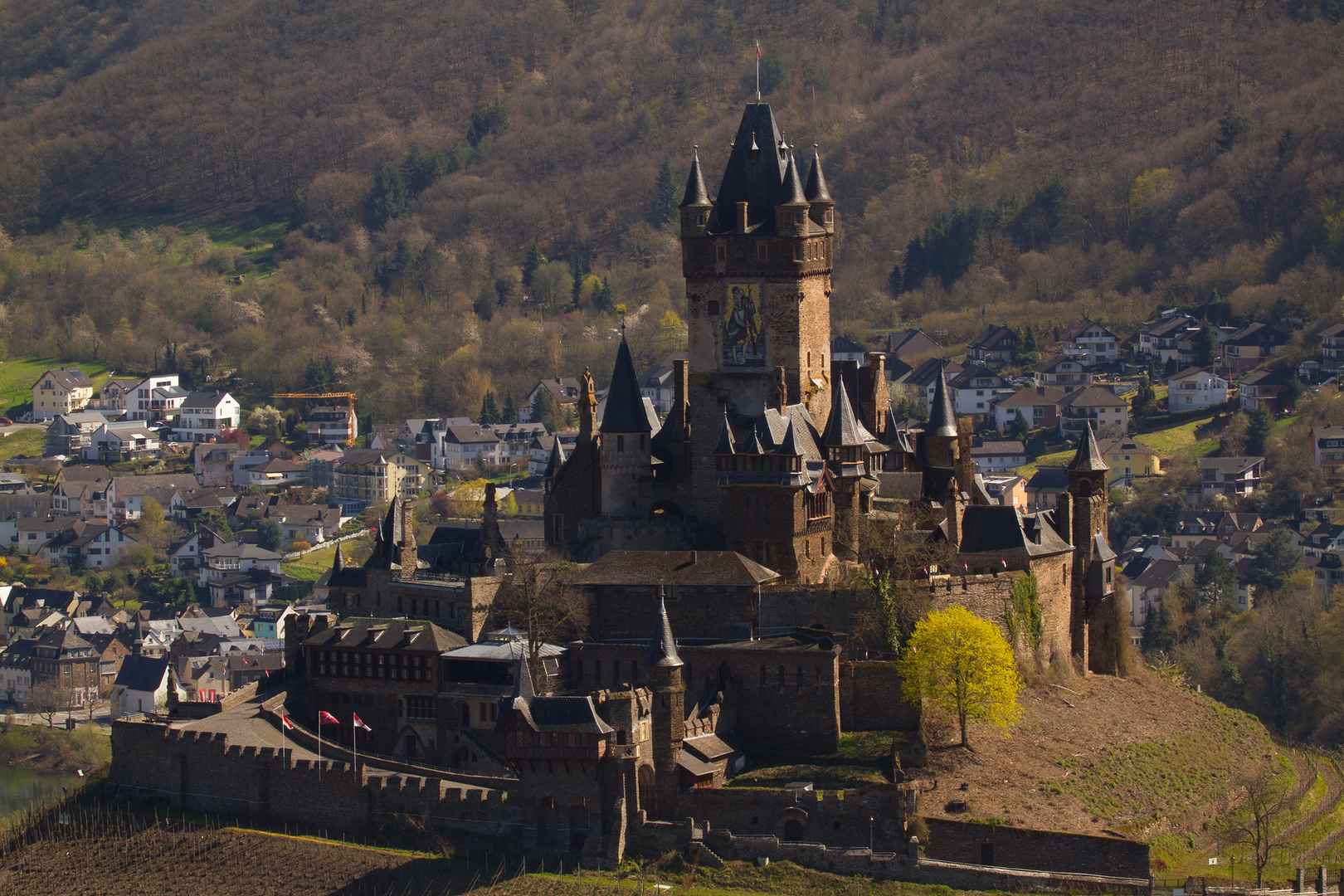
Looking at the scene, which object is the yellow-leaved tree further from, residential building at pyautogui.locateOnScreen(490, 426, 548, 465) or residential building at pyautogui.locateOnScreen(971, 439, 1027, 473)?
residential building at pyautogui.locateOnScreen(490, 426, 548, 465)

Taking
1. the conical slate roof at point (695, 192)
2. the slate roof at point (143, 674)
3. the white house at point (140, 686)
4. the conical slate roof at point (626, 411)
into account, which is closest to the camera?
the conical slate roof at point (626, 411)

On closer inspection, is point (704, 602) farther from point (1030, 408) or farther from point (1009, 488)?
point (1030, 408)

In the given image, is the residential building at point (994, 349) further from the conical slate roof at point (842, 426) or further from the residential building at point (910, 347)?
the conical slate roof at point (842, 426)

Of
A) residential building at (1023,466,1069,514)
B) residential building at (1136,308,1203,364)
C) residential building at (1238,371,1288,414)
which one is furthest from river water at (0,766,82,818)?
residential building at (1136,308,1203,364)

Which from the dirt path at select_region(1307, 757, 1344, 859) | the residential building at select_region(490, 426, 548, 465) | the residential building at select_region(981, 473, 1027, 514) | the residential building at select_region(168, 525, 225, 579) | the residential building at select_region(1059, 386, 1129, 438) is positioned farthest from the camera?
the residential building at select_region(490, 426, 548, 465)

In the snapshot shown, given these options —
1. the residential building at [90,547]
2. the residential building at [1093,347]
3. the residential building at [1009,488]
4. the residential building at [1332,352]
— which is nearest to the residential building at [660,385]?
the residential building at [1009,488]

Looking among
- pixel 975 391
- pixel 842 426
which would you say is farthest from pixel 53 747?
pixel 975 391
